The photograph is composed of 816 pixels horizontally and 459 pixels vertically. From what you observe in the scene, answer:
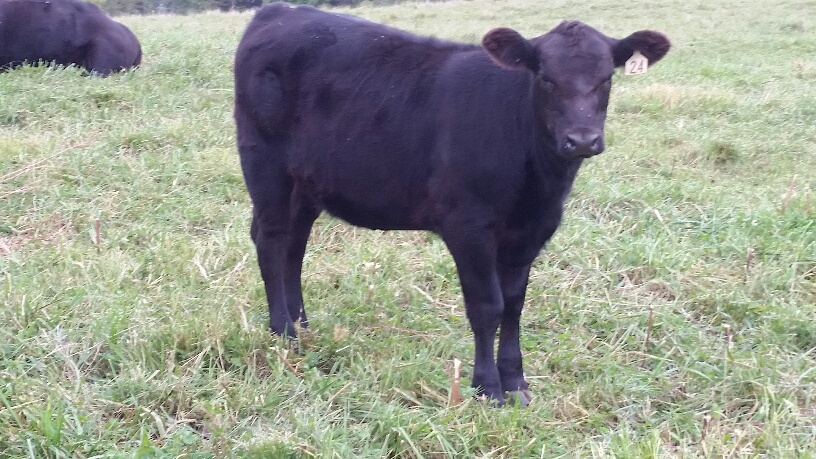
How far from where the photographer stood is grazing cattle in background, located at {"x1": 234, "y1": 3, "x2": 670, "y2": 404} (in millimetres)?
3039

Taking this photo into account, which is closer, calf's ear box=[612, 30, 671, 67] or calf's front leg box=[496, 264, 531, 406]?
calf's ear box=[612, 30, 671, 67]

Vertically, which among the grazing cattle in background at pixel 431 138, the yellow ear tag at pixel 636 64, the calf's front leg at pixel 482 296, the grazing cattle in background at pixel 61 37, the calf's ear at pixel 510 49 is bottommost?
the grazing cattle in background at pixel 61 37

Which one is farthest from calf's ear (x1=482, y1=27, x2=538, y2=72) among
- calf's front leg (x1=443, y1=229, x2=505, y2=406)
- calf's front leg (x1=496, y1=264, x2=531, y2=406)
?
calf's front leg (x1=496, y1=264, x2=531, y2=406)

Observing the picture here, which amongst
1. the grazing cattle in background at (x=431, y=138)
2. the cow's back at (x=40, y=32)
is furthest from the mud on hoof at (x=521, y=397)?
the cow's back at (x=40, y=32)

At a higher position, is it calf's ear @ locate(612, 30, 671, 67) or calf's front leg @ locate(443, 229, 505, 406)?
calf's ear @ locate(612, 30, 671, 67)

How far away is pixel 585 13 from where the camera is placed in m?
22.3

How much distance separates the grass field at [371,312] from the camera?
2770 millimetres

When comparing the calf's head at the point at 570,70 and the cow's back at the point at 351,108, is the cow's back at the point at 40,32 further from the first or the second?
the calf's head at the point at 570,70

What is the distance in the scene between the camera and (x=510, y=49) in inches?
120

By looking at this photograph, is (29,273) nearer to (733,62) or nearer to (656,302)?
(656,302)

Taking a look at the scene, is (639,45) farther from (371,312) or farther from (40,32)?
(40,32)

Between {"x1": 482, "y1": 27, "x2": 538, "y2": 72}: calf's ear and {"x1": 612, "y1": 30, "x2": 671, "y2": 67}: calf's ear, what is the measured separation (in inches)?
14.4

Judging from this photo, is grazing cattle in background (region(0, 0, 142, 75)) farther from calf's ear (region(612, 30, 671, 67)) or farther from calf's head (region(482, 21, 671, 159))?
calf's ear (region(612, 30, 671, 67))

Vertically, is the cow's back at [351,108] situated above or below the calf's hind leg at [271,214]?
above
